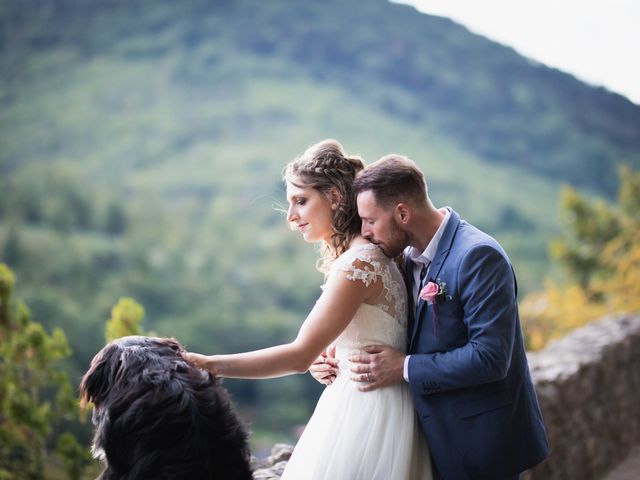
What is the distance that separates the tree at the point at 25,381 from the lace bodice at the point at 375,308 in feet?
9.93

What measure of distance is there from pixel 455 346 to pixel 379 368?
24cm

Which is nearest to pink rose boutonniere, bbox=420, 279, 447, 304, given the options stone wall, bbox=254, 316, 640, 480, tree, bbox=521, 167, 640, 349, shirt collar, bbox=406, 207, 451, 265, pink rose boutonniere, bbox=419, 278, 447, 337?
pink rose boutonniere, bbox=419, 278, 447, 337

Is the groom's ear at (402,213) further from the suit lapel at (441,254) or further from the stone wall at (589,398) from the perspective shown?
the stone wall at (589,398)

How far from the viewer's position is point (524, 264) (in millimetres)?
29766

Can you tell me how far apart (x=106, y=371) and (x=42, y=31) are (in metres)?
51.1

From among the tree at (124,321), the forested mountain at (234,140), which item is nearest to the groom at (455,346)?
the tree at (124,321)

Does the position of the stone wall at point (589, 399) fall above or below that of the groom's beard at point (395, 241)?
below

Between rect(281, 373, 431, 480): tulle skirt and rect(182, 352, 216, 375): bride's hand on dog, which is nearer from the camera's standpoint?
rect(182, 352, 216, 375): bride's hand on dog

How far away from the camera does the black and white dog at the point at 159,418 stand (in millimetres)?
1682

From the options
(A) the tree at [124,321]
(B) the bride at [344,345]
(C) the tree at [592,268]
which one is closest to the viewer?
(B) the bride at [344,345]

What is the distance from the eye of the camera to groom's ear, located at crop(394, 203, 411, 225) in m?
1.99

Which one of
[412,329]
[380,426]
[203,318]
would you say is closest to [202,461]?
[380,426]

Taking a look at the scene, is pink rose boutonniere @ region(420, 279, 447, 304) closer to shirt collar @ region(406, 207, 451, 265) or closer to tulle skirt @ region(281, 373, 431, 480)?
shirt collar @ region(406, 207, 451, 265)

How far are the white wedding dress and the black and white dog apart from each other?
0.27 meters
